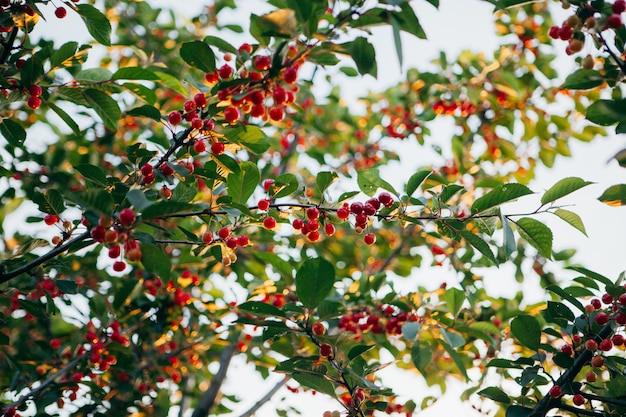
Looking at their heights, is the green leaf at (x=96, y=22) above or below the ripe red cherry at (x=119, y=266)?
above

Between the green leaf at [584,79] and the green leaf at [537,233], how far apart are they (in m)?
0.52

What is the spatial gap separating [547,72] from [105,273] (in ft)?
13.9

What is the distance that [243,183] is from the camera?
7.00 ft

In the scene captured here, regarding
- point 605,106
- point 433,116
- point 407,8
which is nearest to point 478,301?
point 433,116

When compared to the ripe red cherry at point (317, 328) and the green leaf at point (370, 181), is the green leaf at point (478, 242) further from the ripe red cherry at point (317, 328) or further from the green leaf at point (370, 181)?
the ripe red cherry at point (317, 328)

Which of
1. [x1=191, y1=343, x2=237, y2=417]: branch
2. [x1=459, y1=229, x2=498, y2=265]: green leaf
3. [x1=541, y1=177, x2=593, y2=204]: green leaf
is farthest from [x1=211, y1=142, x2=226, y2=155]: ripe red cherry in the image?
[x1=191, y1=343, x2=237, y2=417]: branch

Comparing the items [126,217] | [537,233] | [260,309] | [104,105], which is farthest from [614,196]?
[104,105]

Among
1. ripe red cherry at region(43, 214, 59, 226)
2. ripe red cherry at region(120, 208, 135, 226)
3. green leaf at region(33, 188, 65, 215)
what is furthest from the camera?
ripe red cherry at region(43, 214, 59, 226)

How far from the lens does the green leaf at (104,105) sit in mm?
2252

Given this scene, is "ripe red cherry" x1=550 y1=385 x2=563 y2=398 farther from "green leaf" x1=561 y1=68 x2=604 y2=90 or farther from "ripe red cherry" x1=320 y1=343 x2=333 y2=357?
"green leaf" x1=561 y1=68 x2=604 y2=90

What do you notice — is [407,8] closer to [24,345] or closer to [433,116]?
[433,116]

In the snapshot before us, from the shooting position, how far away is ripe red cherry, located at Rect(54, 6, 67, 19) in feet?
7.94

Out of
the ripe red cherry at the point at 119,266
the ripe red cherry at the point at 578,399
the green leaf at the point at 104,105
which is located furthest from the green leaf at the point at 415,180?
the green leaf at the point at 104,105

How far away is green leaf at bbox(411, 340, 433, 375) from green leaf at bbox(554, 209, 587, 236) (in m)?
1.11
